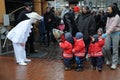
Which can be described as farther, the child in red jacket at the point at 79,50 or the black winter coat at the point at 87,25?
the black winter coat at the point at 87,25

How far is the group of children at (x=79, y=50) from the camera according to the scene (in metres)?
9.55

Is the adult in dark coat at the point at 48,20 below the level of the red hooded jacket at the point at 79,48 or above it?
above

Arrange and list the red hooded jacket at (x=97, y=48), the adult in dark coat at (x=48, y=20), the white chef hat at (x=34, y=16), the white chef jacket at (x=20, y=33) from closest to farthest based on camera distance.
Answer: the red hooded jacket at (x=97, y=48) → the white chef jacket at (x=20, y=33) → the white chef hat at (x=34, y=16) → the adult in dark coat at (x=48, y=20)

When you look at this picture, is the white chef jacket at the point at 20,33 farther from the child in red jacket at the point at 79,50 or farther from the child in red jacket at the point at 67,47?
the child in red jacket at the point at 79,50

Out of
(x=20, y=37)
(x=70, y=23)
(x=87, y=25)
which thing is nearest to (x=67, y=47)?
(x=87, y=25)

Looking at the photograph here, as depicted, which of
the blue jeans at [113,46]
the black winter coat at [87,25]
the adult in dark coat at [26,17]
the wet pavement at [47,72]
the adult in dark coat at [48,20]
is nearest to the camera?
the wet pavement at [47,72]

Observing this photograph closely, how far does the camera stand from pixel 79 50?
9516 millimetres

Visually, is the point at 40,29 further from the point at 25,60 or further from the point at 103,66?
the point at 103,66

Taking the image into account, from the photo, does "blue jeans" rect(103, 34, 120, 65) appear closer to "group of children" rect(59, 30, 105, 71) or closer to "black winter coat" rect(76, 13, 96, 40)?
"group of children" rect(59, 30, 105, 71)

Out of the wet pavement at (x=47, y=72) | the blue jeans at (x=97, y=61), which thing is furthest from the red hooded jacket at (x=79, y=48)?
the wet pavement at (x=47, y=72)

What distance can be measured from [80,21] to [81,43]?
96cm

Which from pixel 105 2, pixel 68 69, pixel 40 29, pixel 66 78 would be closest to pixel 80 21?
pixel 68 69

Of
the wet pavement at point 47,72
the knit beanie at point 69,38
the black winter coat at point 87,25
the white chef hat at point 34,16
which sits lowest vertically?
the wet pavement at point 47,72

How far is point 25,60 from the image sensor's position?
1099 cm
